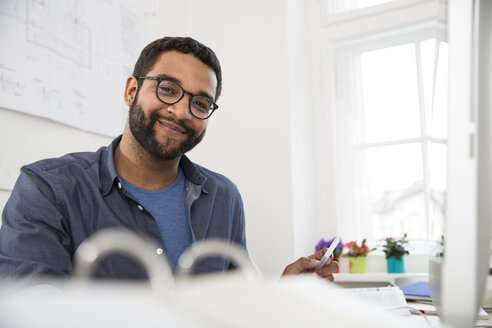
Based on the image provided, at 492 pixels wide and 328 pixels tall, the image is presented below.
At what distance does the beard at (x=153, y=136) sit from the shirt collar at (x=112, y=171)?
0.27ft

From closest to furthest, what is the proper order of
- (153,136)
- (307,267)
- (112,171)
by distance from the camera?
(307,267) → (112,171) → (153,136)

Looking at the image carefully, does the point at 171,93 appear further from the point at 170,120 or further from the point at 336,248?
the point at 336,248

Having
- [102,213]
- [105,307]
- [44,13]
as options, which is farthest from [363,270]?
[105,307]

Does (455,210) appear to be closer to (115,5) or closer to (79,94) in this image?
(79,94)

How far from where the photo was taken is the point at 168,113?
49.2 inches

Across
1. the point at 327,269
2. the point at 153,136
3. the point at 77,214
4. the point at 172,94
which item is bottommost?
the point at 327,269

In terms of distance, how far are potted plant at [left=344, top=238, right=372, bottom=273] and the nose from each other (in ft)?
3.97

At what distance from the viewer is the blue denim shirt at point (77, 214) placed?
2.77 feet

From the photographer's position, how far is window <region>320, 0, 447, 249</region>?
2.16 metres

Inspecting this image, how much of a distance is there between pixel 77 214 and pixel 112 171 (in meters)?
0.15

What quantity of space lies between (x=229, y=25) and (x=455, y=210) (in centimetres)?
210

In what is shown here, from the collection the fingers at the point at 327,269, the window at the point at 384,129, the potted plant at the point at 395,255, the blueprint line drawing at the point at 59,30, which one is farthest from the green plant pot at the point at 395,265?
the blueprint line drawing at the point at 59,30

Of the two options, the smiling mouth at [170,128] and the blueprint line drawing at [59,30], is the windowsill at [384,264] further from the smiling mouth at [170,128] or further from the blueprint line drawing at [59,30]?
the blueprint line drawing at [59,30]

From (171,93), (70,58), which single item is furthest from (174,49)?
(70,58)
